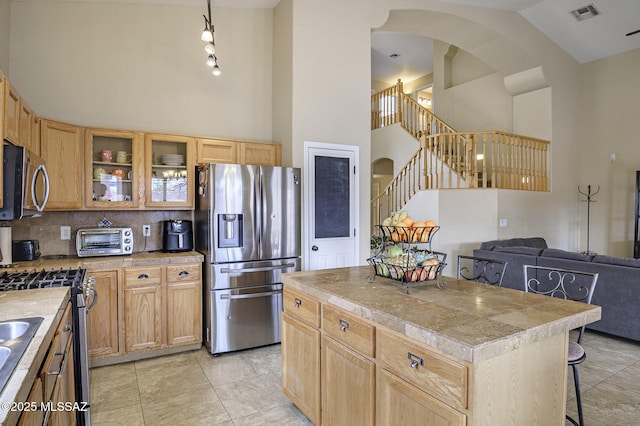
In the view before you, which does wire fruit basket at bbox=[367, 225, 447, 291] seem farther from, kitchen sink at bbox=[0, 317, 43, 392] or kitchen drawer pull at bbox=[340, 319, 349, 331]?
kitchen sink at bbox=[0, 317, 43, 392]

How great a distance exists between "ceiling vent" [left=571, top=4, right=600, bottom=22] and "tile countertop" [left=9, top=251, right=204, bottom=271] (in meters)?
6.57

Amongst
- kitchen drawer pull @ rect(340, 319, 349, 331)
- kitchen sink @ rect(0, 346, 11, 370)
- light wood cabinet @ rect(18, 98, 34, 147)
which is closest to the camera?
kitchen sink @ rect(0, 346, 11, 370)

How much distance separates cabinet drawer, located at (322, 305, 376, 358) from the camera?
69.7 inches

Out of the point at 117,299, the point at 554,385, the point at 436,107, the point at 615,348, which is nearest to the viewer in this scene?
the point at 554,385

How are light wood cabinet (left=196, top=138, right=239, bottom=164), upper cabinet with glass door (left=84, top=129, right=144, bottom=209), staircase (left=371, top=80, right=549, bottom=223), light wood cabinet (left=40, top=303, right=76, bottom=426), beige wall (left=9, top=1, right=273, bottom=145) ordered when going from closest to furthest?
1. light wood cabinet (left=40, top=303, right=76, bottom=426)
2. upper cabinet with glass door (left=84, top=129, right=144, bottom=209)
3. beige wall (left=9, top=1, right=273, bottom=145)
4. light wood cabinet (left=196, top=138, right=239, bottom=164)
5. staircase (left=371, top=80, right=549, bottom=223)

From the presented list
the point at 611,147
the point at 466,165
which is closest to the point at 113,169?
the point at 466,165

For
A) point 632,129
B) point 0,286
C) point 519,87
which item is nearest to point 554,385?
point 0,286

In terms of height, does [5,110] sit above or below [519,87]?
below

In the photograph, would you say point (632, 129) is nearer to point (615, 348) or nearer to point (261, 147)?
point (615, 348)

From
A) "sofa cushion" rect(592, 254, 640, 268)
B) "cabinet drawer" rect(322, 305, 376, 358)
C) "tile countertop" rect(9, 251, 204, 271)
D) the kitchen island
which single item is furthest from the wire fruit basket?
"sofa cushion" rect(592, 254, 640, 268)

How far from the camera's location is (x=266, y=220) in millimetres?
3807

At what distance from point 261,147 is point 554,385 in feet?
11.4

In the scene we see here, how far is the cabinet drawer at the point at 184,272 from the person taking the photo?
11.8 feet

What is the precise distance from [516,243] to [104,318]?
5.62 meters
